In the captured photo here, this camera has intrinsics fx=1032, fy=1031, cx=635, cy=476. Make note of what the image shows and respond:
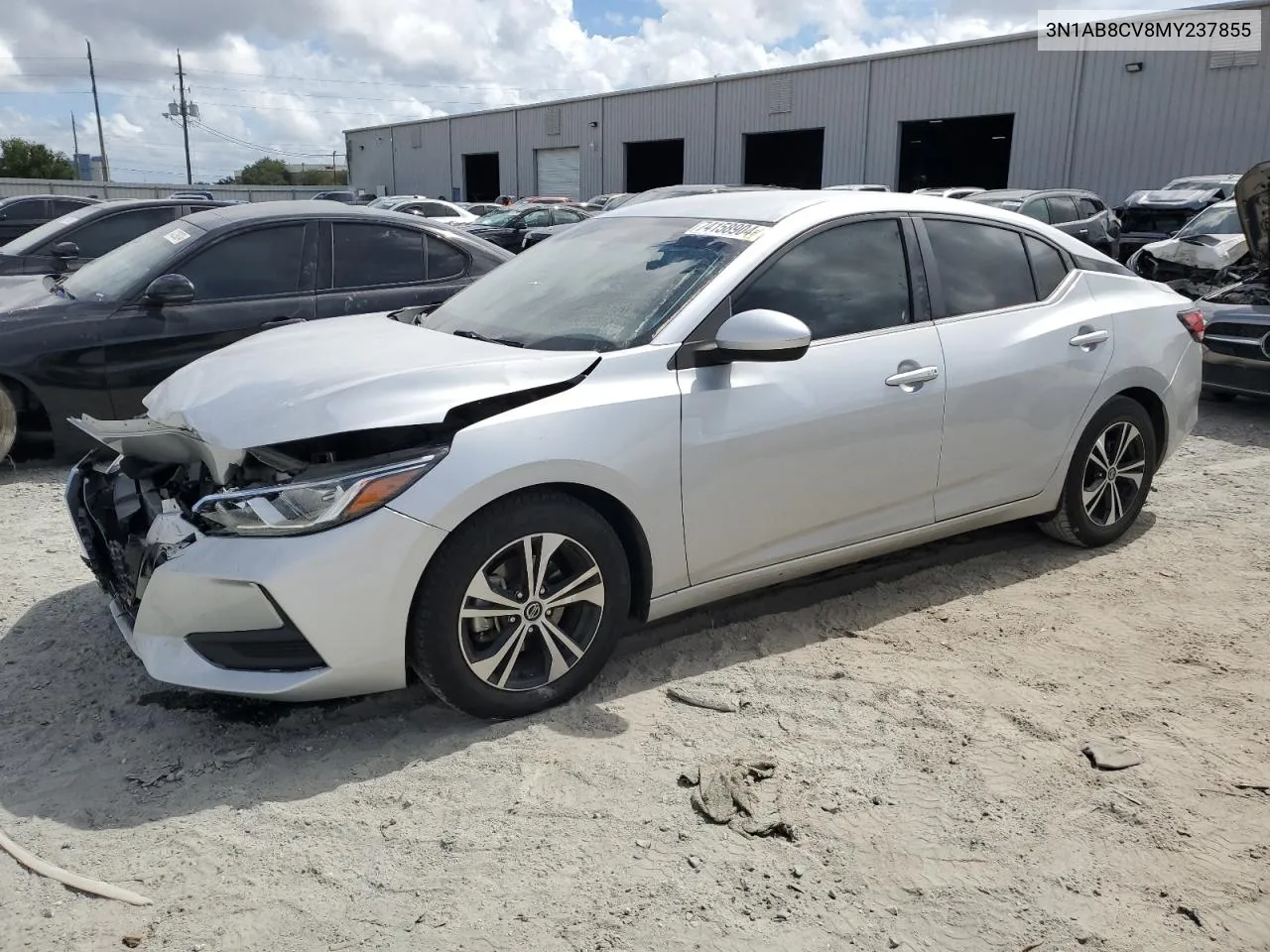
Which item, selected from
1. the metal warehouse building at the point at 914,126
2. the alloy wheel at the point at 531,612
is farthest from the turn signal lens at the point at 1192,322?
the metal warehouse building at the point at 914,126

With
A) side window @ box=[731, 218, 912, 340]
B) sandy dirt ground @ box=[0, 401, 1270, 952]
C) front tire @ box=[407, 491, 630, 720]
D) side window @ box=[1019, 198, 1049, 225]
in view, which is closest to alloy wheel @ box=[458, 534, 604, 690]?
front tire @ box=[407, 491, 630, 720]

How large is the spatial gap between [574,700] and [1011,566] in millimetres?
2369

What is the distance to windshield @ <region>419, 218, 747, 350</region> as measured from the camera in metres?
3.55

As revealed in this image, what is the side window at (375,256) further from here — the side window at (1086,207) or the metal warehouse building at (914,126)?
the metal warehouse building at (914,126)

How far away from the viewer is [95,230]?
329 inches

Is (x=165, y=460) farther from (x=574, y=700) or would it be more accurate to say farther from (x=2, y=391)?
(x=2, y=391)

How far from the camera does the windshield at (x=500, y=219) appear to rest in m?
23.2

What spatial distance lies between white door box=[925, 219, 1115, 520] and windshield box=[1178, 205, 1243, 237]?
9.31 metres

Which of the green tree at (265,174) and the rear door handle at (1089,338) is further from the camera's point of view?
the green tree at (265,174)

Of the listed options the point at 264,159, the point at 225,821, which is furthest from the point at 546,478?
the point at 264,159

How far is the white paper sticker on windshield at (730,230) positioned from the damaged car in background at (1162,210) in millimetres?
15791

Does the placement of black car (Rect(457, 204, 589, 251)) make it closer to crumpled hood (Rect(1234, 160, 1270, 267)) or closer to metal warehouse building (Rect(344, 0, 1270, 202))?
metal warehouse building (Rect(344, 0, 1270, 202))

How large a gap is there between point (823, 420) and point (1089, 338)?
1595 millimetres

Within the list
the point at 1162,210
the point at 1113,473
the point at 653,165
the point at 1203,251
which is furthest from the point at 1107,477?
the point at 653,165
